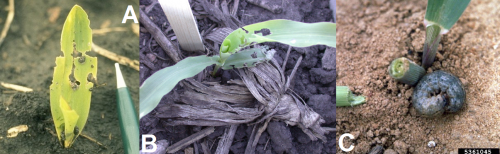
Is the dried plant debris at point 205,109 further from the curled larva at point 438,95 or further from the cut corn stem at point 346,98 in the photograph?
the curled larva at point 438,95

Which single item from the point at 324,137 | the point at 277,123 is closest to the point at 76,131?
the point at 277,123

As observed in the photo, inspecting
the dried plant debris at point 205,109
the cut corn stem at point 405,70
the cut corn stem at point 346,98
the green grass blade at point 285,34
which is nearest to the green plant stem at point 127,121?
the dried plant debris at point 205,109

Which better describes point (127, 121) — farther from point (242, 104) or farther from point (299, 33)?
point (299, 33)

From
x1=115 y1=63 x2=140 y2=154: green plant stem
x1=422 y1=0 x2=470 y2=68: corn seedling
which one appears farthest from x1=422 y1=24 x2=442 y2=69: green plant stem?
x1=115 y1=63 x2=140 y2=154: green plant stem

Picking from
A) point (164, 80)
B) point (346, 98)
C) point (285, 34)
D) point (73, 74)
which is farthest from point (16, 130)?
point (346, 98)

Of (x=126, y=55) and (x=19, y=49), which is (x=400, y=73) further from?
(x=19, y=49)

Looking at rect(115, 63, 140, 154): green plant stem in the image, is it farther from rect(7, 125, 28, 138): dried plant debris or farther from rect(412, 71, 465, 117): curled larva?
rect(412, 71, 465, 117): curled larva
